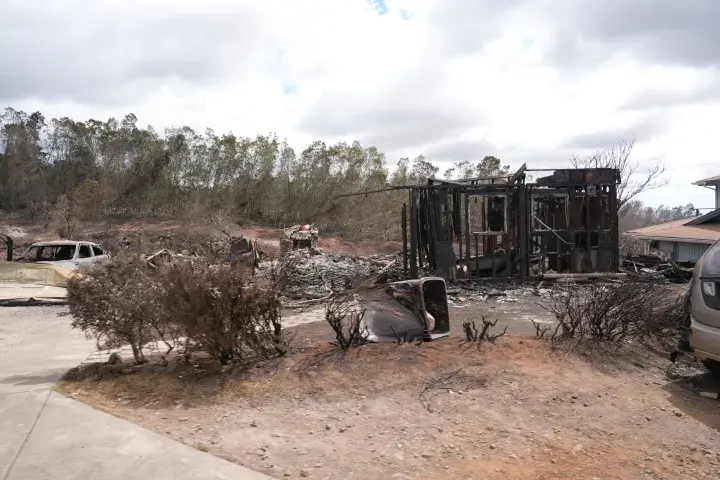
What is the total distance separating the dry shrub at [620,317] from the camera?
7000 mm

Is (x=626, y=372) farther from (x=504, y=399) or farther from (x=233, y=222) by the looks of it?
(x=233, y=222)

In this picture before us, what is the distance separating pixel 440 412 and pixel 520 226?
1202cm

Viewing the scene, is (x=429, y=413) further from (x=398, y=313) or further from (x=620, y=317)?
(x=620, y=317)

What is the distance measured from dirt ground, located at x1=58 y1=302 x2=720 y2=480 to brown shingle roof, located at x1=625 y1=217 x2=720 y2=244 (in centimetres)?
1701

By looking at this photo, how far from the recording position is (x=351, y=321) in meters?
7.15

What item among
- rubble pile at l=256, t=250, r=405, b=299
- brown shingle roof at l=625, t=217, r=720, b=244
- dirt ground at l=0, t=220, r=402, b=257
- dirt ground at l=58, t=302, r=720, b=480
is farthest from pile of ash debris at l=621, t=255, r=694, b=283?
dirt ground at l=0, t=220, r=402, b=257

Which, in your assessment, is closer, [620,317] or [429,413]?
[429,413]

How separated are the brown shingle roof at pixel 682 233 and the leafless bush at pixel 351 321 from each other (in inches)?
699

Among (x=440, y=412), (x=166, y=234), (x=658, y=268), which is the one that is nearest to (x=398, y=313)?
(x=440, y=412)

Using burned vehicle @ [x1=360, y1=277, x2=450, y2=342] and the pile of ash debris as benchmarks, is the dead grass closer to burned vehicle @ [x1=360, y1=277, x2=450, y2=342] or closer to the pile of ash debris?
burned vehicle @ [x1=360, y1=277, x2=450, y2=342]

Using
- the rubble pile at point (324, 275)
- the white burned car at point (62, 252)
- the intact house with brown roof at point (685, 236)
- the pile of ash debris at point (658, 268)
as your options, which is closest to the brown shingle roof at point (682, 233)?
the intact house with brown roof at point (685, 236)

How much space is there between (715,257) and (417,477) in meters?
3.82

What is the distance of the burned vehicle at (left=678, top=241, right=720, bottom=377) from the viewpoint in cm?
538

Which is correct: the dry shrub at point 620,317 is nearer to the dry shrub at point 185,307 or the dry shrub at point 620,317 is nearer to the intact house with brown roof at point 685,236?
the dry shrub at point 185,307
